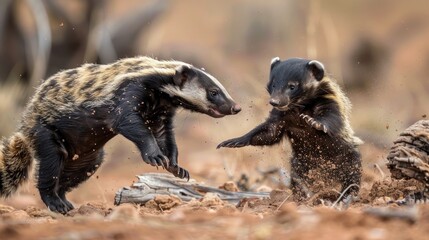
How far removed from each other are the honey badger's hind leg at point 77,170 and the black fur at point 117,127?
3cm

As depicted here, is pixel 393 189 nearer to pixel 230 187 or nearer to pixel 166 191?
pixel 230 187

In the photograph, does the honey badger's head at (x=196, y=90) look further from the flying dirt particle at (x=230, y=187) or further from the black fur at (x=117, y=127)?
the flying dirt particle at (x=230, y=187)

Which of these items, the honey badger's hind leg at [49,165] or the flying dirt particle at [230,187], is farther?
the flying dirt particle at [230,187]

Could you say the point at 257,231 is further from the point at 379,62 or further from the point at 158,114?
the point at 379,62

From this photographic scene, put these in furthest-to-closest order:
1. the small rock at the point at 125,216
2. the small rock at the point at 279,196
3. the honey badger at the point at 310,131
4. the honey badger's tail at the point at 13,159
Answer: the honey badger's tail at the point at 13,159 < the honey badger at the point at 310,131 < the small rock at the point at 279,196 < the small rock at the point at 125,216

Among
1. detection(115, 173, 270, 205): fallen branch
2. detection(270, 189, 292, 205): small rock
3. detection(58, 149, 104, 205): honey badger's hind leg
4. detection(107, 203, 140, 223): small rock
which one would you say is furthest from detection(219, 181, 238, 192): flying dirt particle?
detection(107, 203, 140, 223): small rock

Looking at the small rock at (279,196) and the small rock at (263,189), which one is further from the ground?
the small rock at (263,189)

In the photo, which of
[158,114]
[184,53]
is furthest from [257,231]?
[184,53]

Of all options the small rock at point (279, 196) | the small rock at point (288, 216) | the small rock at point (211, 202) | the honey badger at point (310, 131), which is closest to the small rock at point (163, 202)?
the small rock at point (211, 202)

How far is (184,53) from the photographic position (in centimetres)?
2128

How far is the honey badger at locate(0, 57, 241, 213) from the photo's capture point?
8312mm

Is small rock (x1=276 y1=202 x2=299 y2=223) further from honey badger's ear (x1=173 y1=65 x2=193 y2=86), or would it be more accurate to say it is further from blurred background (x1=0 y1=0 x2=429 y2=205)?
honey badger's ear (x1=173 y1=65 x2=193 y2=86)

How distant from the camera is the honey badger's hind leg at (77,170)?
9.01 m

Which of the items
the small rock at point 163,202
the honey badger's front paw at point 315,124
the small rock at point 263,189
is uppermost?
the honey badger's front paw at point 315,124
